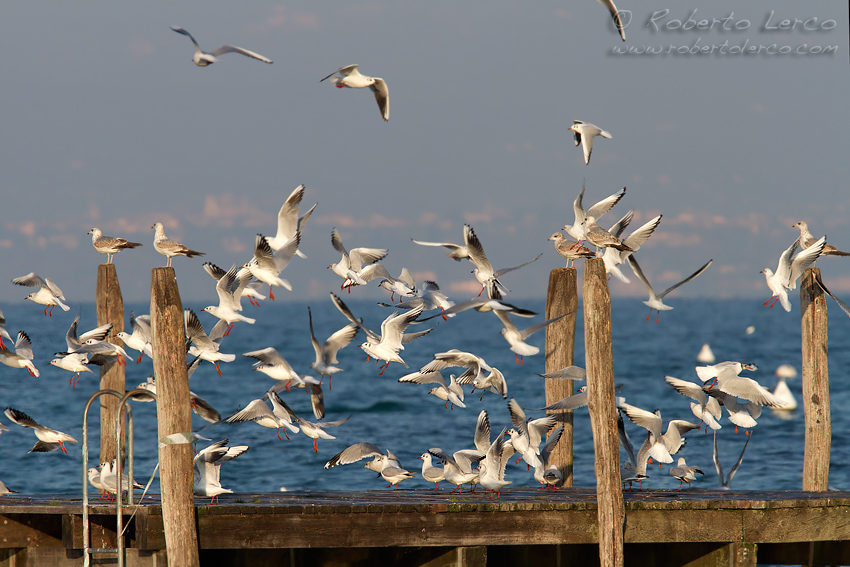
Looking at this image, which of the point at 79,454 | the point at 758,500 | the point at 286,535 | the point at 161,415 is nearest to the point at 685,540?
the point at 758,500

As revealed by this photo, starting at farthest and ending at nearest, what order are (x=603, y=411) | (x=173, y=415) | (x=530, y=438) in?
(x=530, y=438) → (x=603, y=411) → (x=173, y=415)

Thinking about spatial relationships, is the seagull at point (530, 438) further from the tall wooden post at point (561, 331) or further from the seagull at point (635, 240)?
the seagull at point (635, 240)

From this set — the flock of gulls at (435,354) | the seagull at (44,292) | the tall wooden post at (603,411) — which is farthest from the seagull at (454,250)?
the seagull at (44,292)

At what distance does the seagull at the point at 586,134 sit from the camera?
44.9ft

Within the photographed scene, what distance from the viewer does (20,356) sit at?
13.3m

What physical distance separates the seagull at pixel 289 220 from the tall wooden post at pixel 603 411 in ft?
11.7

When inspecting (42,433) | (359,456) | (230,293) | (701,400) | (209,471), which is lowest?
(209,471)

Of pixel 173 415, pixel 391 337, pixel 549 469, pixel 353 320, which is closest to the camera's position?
pixel 173 415

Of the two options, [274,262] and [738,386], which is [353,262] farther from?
[738,386]

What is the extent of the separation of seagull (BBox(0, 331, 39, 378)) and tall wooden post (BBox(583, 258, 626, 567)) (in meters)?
7.29

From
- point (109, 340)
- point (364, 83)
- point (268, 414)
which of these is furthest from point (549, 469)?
point (109, 340)

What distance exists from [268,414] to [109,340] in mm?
2719

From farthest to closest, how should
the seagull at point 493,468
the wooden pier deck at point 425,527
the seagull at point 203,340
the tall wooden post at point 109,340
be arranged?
the tall wooden post at point 109,340 → the seagull at point 203,340 → the seagull at point 493,468 → the wooden pier deck at point 425,527

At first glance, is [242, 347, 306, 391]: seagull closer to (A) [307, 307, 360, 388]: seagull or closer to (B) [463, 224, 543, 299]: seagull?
(A) [307, 307, 360, 388]: seagull
